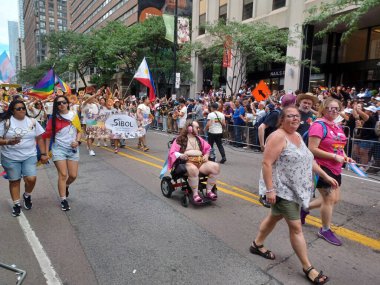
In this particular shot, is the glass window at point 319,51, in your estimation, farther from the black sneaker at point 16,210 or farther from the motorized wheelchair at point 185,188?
the black sneaker at point 16,210

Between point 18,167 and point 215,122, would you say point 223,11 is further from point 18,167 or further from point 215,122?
point 18,167

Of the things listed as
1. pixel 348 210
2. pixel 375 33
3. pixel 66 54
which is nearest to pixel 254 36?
pixel 375 33

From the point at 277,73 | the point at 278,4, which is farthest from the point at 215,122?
the point at 278,4

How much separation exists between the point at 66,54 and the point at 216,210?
42.2 metres

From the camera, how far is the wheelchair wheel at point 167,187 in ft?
19.0

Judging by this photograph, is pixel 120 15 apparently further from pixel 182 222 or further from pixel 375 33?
pixel 182 222

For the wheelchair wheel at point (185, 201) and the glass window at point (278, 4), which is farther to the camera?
the glass window at point (278, 4)

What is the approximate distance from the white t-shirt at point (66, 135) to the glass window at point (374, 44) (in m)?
19.5

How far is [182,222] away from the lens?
4707mm

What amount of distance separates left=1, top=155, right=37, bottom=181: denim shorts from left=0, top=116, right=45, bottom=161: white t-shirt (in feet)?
0.20

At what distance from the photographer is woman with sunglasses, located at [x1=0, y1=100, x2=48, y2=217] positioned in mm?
4750

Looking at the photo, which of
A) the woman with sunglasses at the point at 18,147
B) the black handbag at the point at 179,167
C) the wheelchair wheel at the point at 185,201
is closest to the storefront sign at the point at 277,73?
the black handbag at the point at 179,167

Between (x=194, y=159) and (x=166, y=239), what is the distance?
1696 mm

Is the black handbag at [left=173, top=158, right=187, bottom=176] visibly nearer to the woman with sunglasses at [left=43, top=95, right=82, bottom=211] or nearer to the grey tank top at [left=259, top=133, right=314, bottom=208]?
the woman with sunglasses at [left=43, top=95, right=82, bottom=211]
